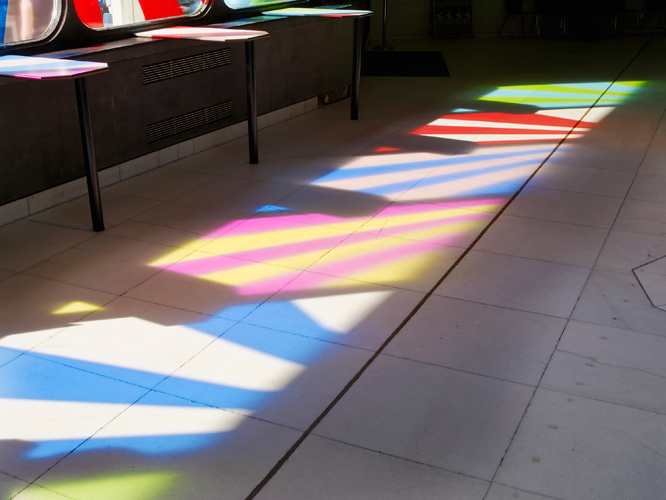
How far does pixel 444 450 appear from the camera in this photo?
256 centimetres

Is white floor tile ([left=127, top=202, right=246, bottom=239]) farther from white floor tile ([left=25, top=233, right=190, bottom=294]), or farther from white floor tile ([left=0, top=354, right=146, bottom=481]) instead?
white floor tile ([left=0, top=354, right=146, bottom=481])

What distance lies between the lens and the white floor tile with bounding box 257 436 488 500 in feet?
7.69

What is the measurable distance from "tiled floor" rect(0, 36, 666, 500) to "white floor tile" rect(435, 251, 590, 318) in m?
0.01

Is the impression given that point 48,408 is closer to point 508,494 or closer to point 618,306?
point 508,494

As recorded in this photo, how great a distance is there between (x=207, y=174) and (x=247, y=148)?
807 mm

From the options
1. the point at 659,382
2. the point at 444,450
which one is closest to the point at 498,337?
the point at 659,382

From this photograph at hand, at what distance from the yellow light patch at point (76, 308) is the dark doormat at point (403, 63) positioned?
6.74m

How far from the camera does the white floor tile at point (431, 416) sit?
2551 mm

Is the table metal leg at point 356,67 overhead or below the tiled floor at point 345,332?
overhead

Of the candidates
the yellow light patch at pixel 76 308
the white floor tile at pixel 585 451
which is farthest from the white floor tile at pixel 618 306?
the yellow light patch at pixel 76 308

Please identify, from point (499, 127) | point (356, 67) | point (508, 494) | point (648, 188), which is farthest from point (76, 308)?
point (499, 127)

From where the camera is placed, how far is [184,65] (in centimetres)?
590

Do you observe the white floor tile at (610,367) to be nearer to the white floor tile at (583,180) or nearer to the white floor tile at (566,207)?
the white floor tile at (566,207)

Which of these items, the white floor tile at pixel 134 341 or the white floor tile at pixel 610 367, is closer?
the white floor tile at pixel 610 367
